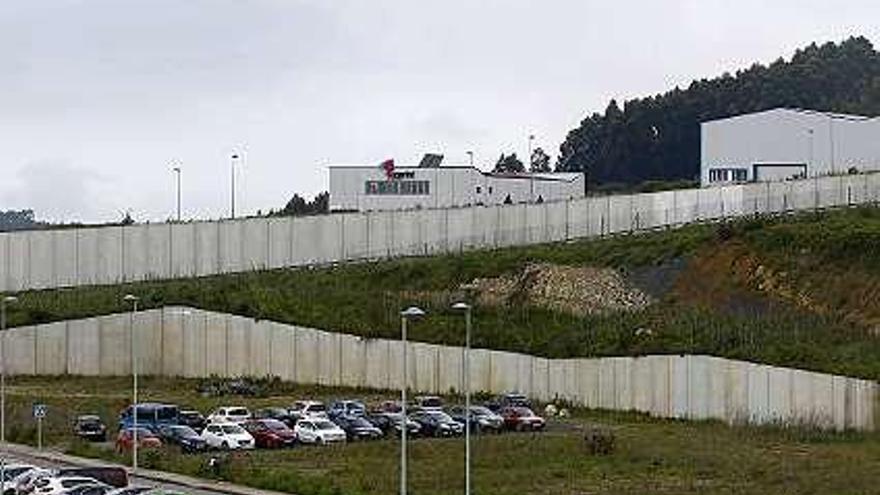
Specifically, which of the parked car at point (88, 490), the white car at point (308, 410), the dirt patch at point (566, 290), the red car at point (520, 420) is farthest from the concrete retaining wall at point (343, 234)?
the parked car at point (88, 490)

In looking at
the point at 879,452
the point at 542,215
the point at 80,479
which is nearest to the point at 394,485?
the point at 80,479

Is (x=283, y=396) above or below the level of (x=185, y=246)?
below

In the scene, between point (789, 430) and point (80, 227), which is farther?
point (80, 227)

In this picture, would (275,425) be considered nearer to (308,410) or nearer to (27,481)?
(308,410)

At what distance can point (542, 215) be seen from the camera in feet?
339

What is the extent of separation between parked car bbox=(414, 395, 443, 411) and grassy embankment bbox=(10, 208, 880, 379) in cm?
432

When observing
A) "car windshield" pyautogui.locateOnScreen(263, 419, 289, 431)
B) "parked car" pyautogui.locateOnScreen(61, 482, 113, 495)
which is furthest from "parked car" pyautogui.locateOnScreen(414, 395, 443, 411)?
"parked car" pyautogui.locateOnScreen(61, 482, 113, 495)

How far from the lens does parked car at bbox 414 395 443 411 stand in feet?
234

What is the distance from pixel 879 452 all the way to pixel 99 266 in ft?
181

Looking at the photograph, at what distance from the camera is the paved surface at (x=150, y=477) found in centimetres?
5075

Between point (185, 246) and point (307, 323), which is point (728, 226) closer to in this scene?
point (307, 323)

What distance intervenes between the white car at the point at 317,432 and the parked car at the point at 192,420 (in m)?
3.70

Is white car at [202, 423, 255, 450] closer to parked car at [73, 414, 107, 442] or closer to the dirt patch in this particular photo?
parked car at [73, 414, 107, 442]

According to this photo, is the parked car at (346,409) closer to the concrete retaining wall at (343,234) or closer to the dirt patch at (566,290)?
the dirt patch at (566,290)
